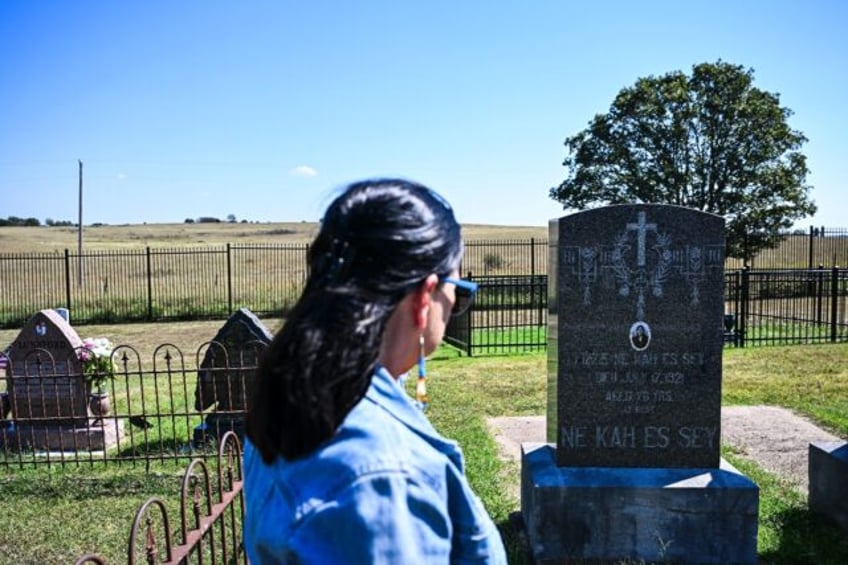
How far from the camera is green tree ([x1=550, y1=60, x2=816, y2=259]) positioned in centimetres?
2356

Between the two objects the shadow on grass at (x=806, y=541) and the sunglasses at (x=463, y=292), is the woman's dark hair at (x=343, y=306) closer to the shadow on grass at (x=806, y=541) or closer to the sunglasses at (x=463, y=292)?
the sunglasses at (x=463, y=292)

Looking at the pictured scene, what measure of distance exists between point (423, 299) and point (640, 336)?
3.73 meters

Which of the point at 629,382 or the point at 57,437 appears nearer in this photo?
the point at 629,382

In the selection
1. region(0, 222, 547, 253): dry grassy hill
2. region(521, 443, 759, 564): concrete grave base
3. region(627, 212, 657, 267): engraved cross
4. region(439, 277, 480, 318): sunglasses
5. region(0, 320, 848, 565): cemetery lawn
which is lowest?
region(0, 320, 848, 565): cemetery lawn

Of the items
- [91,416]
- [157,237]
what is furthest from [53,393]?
[157,237]

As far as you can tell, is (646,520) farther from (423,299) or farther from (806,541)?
(423,299)

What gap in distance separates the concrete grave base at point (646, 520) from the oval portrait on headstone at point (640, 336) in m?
0.84

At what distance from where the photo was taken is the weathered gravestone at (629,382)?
4418 mm

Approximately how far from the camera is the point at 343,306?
1.13 meters

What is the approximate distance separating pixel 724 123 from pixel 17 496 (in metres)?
23.3

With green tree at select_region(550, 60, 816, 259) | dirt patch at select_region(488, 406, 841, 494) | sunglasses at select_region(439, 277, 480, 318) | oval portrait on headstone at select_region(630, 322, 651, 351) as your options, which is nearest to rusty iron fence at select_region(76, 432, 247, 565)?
sunglasses at select_region(439, 277, 480, 318)

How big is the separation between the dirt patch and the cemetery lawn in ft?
0.52

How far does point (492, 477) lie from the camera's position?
601 cm

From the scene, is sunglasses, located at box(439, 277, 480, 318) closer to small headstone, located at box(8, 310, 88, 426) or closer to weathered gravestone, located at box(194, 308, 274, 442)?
weathered gravestone, located at box(194, 308, 274, 442)
